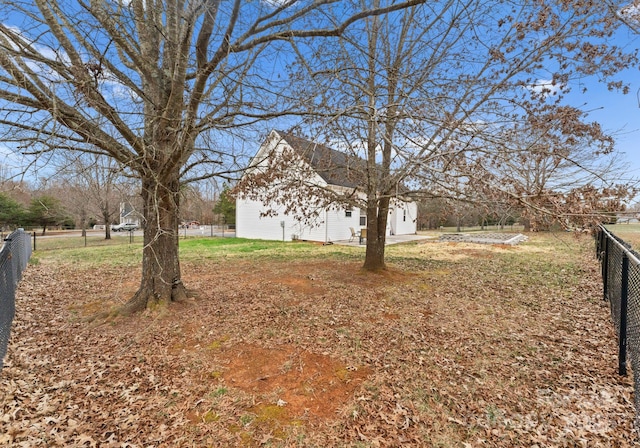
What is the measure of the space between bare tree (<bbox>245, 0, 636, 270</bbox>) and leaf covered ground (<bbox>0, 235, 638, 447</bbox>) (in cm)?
200

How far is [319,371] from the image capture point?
3.29 m

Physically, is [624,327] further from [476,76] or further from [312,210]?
[312,210]

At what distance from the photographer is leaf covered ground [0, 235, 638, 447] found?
2.43 meters

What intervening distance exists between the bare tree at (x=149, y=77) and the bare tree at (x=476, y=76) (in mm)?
686

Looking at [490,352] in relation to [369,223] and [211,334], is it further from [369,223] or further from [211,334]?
[369,223]

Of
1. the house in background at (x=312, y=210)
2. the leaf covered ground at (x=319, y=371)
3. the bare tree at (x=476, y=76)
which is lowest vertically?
the leaf covered ground at (x=319, y=371)

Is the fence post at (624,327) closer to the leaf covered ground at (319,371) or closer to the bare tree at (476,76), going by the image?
the leaf covered ground at (319,371)

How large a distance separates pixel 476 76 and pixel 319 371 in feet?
18.2

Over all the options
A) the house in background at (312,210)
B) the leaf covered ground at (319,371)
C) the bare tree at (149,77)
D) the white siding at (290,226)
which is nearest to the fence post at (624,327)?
the leaf covered ground at (319,371)

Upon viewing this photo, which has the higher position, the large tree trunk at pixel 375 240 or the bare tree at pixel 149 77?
the bare tree at pixel 149 77

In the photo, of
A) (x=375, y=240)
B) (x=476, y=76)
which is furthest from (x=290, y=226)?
(x=476, y=76)

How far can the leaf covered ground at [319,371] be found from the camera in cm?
243

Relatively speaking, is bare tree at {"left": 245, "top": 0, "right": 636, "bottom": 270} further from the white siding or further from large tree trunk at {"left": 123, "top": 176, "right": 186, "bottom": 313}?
the white siding

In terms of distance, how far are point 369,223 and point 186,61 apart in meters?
5.39
